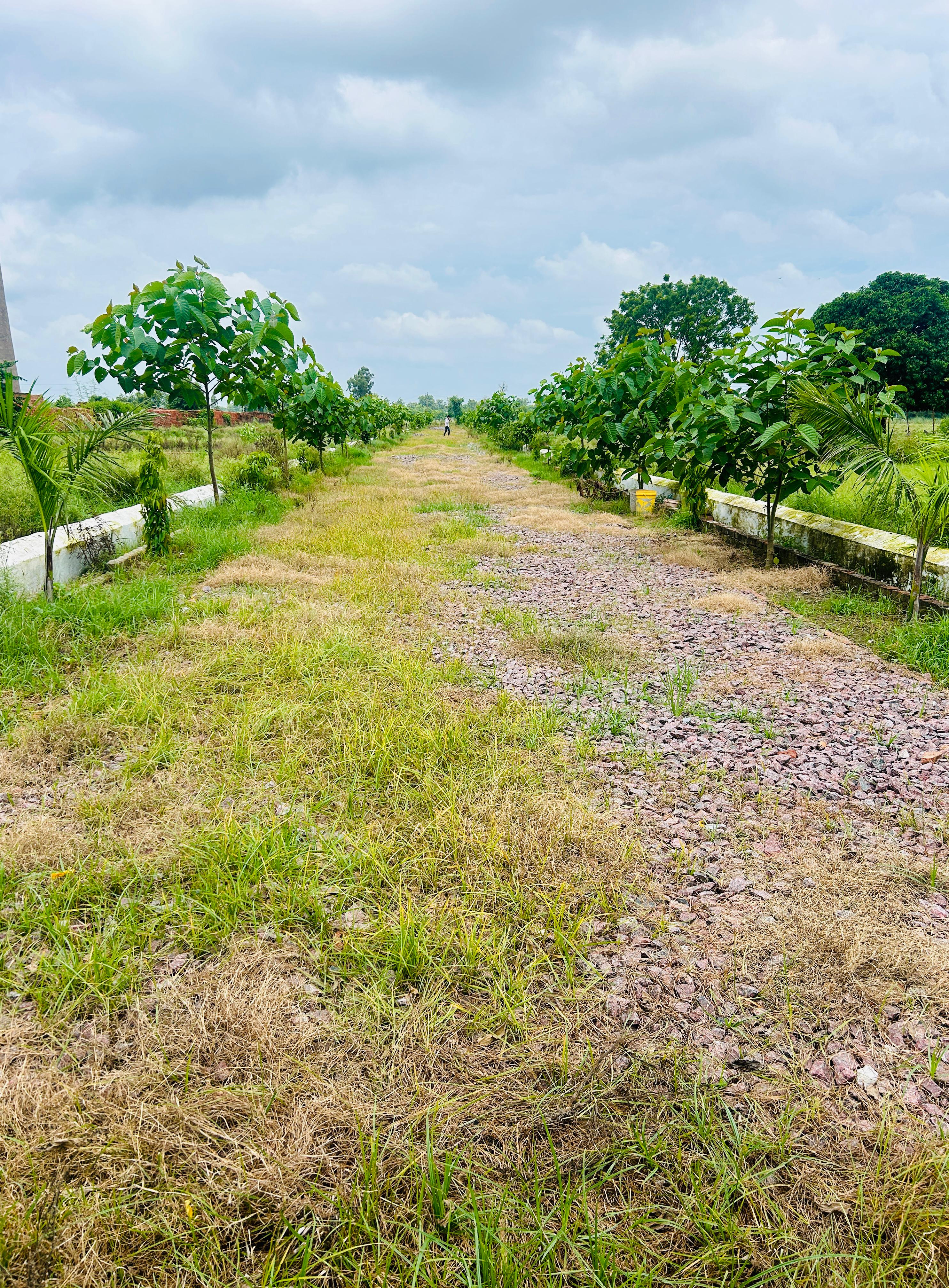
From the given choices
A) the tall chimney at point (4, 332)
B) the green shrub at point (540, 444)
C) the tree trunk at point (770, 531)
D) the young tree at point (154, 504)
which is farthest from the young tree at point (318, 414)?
the tall chimney at point (4, 332)

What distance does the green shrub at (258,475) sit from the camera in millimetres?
Result: 13023

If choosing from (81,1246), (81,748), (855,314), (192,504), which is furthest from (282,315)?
(855,314)

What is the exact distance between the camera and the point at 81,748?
3.55 meters

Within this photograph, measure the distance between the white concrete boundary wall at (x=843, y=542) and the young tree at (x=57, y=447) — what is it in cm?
698

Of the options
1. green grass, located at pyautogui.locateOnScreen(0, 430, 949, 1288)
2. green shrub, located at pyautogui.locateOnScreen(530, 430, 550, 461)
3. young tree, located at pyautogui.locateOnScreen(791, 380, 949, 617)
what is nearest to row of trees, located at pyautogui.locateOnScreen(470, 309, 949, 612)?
young tree, located at pyautogui.locateOnScreen(791, 380, 949, 617)

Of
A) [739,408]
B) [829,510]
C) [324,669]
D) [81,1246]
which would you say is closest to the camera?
[81,1246]

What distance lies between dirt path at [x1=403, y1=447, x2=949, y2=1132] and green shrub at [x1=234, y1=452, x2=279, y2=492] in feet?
26.9

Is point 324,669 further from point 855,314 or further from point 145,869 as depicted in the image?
point 855,314

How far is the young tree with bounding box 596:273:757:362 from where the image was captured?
2388 inches

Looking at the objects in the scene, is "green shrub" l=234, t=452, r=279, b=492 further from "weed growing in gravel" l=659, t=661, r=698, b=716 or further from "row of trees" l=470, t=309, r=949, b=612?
"weed growing in gravel" l=659, t=661, r=698, b=716

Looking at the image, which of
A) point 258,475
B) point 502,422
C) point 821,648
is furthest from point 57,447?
point 502,422

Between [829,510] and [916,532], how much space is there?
3124mm

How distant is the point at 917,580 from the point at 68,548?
306 inches

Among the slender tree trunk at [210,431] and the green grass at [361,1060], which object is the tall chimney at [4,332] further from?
the green grass at [361,1060]
